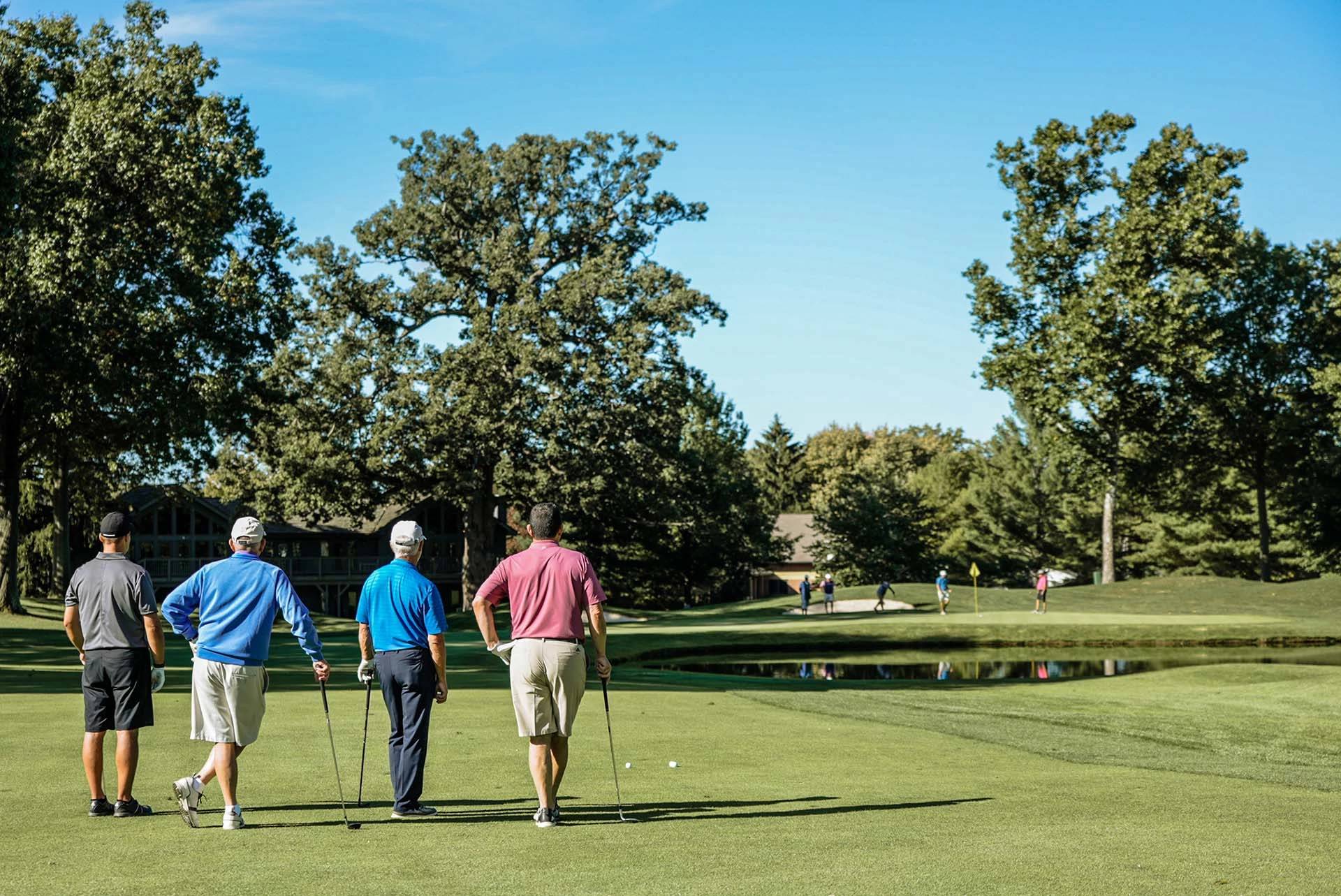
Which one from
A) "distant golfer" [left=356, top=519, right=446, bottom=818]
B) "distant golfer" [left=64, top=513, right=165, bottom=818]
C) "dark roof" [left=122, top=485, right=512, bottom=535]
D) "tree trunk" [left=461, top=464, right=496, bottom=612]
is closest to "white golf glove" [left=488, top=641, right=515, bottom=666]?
"distant golfer" [left=356, top=519, right=446, bottom=818]

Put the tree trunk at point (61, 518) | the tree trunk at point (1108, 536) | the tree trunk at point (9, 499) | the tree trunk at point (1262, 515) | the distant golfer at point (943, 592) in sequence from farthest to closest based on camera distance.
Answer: the tree trunk at point (1108, 536) < the tree trunk at point (1262, 515) < the distant golfer at point (943, 592) < the tree trunk at point (61, 518) < the tree trunk at point (9, 499)

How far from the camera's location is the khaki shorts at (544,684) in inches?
327

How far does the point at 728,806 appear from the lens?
368 inches

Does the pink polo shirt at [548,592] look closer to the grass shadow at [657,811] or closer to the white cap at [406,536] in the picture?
the white cap at [406,536]

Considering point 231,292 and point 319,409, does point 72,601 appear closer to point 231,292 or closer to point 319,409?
point 231,292

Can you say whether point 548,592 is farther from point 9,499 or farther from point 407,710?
point 9,499

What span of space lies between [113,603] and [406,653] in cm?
188

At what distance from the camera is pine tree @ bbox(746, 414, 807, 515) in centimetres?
11381

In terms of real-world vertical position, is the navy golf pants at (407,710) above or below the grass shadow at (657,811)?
above

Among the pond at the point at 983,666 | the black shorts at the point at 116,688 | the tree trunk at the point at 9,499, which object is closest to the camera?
the black shorts at the point at 116,688

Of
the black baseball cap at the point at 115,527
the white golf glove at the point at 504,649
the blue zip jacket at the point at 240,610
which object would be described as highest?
the black baseball cap at the point at 115,527

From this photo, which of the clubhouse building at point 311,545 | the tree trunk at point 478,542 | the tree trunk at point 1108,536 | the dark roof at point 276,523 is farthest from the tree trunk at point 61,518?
the tree trunk at point 1108,536

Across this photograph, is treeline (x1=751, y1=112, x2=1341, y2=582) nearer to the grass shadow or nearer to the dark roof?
the dark roof

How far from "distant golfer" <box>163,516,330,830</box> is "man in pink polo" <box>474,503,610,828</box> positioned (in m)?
1.25
